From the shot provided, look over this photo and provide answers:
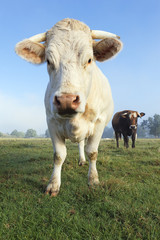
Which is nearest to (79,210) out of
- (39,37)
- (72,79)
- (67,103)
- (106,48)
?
(67,103)

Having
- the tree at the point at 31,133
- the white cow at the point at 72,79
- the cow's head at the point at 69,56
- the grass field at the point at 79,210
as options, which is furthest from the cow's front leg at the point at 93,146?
the tree at the point at 31,133

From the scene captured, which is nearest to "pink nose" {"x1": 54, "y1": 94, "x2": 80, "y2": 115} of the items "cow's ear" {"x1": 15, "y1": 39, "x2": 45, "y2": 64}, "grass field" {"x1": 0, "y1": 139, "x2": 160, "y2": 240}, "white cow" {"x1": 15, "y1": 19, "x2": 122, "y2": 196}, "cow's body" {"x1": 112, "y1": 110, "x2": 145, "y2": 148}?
"white cow" {"x1": 15, "y1": 19, "x2": 122, "y2": 196}

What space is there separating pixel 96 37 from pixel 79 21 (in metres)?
0.40

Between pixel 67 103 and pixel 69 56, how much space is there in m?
0.82

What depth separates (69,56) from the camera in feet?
9.37

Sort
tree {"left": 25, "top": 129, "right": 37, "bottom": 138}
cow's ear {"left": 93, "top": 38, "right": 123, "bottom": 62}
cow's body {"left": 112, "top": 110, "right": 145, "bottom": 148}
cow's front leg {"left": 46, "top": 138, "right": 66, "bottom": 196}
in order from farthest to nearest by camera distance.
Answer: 1. tree {"left": 25, "top": 129, "right": 37, "bottom": 138}
2. cow's body {"left": 112, "top": 110, "right": 145, "bottom": 148}
3. cow's ear {"left": 93, "top": 38, "right": 123, "bottom": 62}
4. cow's front leg {"left": 46, "top": 138, "right": 66, "bottom": 196}

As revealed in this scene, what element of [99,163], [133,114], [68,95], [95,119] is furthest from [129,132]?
[68,95]

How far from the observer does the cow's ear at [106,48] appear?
132 inches

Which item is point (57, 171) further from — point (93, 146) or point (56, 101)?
point (56, 101)

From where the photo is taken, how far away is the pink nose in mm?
2422

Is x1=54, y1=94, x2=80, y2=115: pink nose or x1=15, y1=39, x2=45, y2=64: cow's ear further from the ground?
x1=15, y1=39, x2=45, y2=64: cow's ear

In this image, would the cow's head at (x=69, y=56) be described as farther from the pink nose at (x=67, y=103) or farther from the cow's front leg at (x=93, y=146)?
the cow's front leg at (x=93, y=146)

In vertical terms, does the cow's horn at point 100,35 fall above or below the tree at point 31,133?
above

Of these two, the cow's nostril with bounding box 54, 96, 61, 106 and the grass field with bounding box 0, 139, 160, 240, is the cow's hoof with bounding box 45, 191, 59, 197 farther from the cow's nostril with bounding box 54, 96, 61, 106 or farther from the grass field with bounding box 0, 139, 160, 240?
the cow's nostril with bounding box 54, 96, 61, 106
